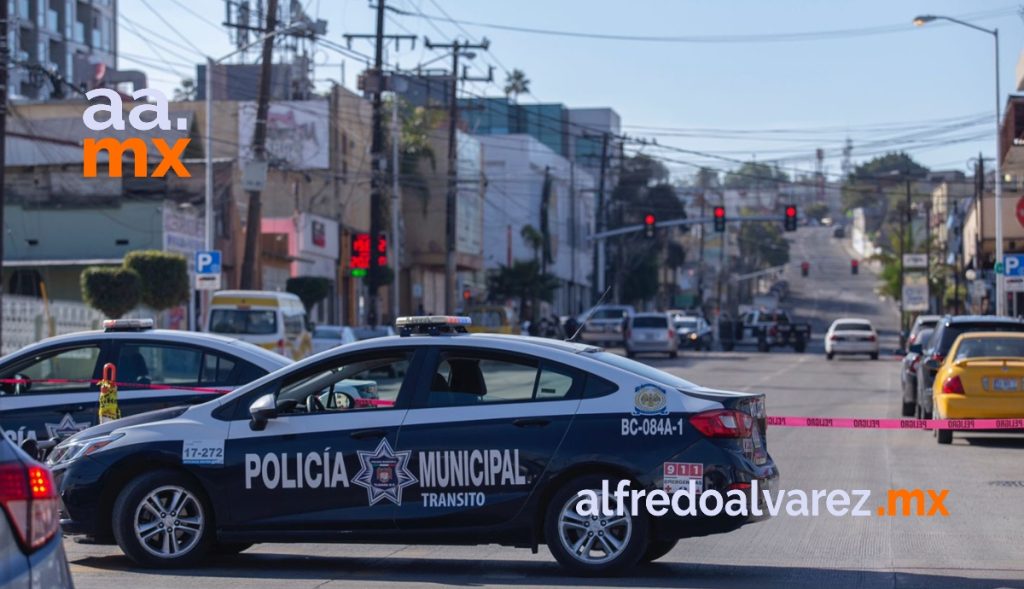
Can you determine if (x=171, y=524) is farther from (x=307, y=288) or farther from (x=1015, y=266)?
(x=307, y=288)

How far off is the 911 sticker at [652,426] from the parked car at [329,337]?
2557 centimetres

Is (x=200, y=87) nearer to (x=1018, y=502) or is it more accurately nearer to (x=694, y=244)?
(x=1018, y=502)

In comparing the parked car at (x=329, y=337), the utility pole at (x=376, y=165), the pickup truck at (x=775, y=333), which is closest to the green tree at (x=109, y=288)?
the parked car at (x=329, y=337)

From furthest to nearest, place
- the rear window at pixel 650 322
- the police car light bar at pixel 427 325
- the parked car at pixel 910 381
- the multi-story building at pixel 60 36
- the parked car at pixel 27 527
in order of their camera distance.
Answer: the multi-story building at pixel 60 36 < the rear window at pixel 650 322 < the parked car at pixel 910 381 < the police car light bar at pixel 427 325 < the parked car at pixel 27 527

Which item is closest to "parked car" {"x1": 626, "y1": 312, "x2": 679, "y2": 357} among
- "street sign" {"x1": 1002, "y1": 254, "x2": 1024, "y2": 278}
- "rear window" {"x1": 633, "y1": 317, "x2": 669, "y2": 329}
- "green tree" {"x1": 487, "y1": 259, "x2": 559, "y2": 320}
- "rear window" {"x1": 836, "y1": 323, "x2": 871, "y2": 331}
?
"rear window" {"x1": 633, "y1": 317, "x2": 669, "y2": 329}

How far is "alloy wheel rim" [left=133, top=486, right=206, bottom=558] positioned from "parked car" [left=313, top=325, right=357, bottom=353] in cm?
2465

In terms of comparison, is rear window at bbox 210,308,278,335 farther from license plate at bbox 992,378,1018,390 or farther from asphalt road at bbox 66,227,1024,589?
license plate at bbox 992,378,1018,390

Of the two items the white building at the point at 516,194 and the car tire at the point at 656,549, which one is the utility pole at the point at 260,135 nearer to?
the car tire at the point at 656,549

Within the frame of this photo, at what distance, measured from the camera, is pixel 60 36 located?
73125 millimetres

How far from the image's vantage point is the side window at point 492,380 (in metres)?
8.98

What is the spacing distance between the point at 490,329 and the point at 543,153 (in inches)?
1686

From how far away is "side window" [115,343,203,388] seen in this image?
12484mm

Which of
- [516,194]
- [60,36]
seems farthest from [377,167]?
[516,194]

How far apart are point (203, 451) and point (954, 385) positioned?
10.9m
